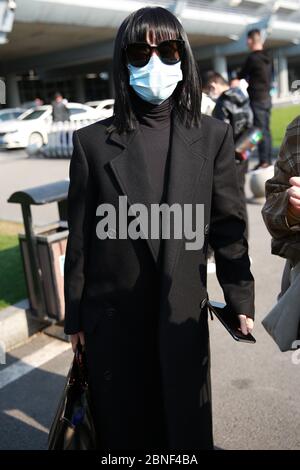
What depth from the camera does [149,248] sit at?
1896mm

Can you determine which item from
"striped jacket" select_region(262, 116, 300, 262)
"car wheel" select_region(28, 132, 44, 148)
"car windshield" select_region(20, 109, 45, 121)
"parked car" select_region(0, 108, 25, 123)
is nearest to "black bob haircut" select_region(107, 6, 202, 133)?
"striped jacket" select_region(262, 116, 300, 262)

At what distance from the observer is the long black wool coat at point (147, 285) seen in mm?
1897

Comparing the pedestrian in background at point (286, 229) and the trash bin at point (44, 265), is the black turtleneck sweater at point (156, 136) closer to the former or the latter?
the pedestrian in background at point (286, 229)

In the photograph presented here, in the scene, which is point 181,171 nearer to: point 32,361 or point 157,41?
point 157,41

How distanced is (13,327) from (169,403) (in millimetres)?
2338

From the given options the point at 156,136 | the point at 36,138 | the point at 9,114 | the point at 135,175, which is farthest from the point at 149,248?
the point at 9,114

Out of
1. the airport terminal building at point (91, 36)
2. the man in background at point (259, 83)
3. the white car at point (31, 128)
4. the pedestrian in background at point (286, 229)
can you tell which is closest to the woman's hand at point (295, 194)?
the pedestrian in background at point (286, 229)

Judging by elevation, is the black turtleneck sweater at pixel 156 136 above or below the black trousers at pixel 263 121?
above

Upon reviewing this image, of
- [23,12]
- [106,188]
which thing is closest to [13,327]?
[106,188]

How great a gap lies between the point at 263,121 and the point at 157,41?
675cm

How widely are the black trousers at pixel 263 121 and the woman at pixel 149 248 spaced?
647 cm

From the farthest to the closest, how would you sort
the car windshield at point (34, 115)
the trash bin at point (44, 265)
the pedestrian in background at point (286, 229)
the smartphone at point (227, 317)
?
the car windshield at point (34, 115), the trash bin at point (44, 265), the smartphone at point (227, 317), the pedestrian in background at point (286, 229)
